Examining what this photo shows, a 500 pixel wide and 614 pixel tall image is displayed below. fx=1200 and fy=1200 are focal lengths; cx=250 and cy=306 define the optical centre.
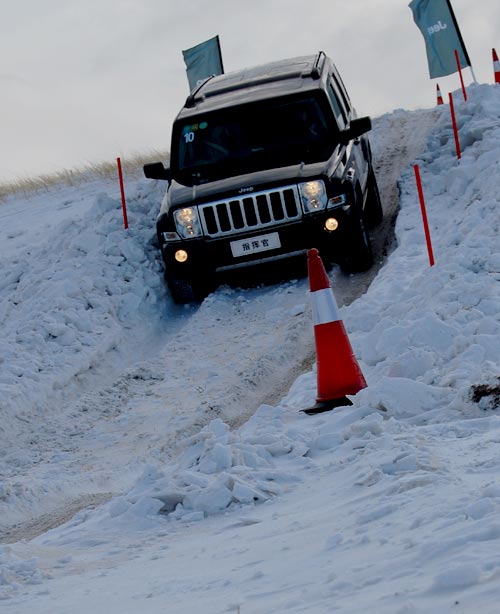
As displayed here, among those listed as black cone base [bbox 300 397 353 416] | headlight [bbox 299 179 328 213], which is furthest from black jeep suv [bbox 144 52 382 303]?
black cone base [bbox 300 397 353 416]

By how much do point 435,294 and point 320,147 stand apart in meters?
3.47

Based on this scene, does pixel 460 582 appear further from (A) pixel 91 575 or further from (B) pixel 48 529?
(B) pixel 48 529

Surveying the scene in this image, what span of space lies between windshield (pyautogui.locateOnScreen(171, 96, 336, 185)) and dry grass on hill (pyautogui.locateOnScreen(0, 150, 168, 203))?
641cm

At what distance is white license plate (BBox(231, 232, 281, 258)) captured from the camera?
34.6ft

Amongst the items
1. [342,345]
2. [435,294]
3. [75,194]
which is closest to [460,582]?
[342,345]

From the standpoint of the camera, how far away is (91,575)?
4508mm

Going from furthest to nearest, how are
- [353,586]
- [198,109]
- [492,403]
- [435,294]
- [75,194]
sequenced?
1. [75,194]
2. [198,109]
3. [435,294]
4. [492,403]
5. [353,586]

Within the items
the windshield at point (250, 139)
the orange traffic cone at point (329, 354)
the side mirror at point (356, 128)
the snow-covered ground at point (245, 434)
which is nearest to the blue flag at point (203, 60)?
the snow-covered ground at point (245, 434)

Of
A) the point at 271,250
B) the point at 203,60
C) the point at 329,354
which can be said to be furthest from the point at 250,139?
the point at 203,60

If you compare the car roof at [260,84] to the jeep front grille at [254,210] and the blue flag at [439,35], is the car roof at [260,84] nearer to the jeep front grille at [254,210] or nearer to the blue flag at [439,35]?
the jeep front grille at [254,210]

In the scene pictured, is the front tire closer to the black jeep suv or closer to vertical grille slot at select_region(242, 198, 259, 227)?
the black jeep suv

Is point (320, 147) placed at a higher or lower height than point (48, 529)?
higher

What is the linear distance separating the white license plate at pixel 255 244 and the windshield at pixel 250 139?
0.73 metres

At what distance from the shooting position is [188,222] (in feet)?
35.0
